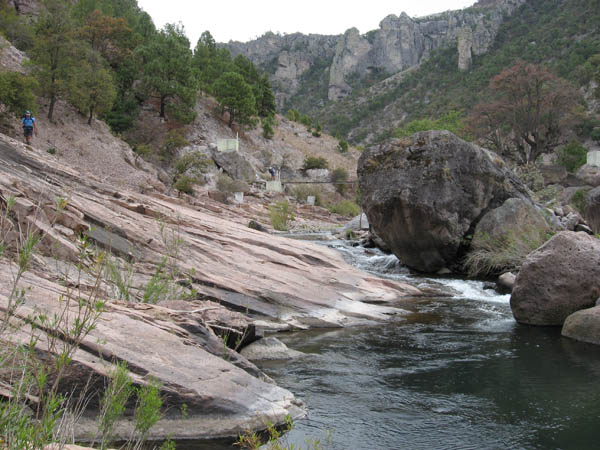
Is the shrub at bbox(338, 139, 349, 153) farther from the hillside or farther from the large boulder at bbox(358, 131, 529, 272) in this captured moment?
the large boulder at bbox(358, 131, 529, 272)

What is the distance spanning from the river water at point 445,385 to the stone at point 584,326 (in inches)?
10.4

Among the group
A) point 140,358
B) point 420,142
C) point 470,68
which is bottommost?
point 140,358

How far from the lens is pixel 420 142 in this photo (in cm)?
1683

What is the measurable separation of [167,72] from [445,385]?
1798 inches

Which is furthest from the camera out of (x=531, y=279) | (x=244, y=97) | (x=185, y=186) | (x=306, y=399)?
(x=244, y=97)

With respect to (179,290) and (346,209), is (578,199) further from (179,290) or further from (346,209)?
(346,209)

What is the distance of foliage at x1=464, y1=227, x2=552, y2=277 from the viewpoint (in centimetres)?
1441

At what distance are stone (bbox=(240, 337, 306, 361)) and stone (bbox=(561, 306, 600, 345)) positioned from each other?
4959 millimetres

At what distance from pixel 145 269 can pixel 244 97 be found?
1883 inches

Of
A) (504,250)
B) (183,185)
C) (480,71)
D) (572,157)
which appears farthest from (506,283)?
(480,71)

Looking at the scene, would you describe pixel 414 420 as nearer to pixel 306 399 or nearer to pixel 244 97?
pixel 306 399

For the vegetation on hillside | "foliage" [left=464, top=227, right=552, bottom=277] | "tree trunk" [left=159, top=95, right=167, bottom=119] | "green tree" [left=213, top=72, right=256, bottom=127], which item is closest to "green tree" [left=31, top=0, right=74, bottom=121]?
the vegetation on hillside

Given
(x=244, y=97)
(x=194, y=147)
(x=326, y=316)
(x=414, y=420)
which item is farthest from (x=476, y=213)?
(x=244, y=97)

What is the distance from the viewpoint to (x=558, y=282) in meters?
9.83
